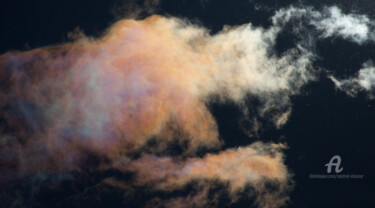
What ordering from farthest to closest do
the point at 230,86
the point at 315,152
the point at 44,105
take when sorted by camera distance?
the point at 315,152 → the point at 230,86 → the point at 44,105

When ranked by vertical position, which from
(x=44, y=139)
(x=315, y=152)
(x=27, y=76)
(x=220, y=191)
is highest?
(x=27, y=76)

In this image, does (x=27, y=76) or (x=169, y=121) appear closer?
(x=27, y=76)

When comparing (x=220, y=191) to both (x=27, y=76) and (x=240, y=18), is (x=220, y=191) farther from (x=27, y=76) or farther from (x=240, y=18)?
(x=27, y=76)

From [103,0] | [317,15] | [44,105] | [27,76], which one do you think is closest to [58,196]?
[44,105]

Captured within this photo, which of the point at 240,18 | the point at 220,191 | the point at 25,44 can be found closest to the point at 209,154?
the point at 220,191

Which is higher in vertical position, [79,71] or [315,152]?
[79,71]

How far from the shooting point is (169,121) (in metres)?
22.2

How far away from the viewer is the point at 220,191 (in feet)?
79.0

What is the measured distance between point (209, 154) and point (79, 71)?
12107 millimetres

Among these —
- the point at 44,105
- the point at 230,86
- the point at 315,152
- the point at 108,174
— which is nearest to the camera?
the point at 44,105

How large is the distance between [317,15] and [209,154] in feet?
52.9

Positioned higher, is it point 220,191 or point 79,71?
point 79,71

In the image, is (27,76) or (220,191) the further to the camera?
(220,191)

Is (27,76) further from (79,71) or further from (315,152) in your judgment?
(315,152)
